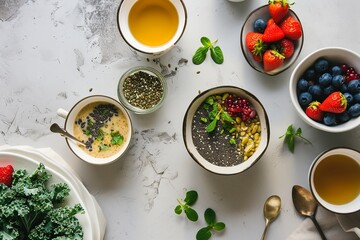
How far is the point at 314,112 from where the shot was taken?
75.7 inches

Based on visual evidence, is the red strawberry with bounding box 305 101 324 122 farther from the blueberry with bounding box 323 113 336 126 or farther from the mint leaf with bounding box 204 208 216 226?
the mint leaf with bounding box 204 208 216 226

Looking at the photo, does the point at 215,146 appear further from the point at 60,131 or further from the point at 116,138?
the point at 60,131

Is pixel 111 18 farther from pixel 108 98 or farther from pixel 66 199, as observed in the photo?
pixel 66 199

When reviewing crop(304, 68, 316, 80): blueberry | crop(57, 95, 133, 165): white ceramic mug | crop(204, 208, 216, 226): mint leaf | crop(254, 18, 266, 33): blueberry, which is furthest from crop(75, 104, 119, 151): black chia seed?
crop(304, 68, 316, 80): blueberry

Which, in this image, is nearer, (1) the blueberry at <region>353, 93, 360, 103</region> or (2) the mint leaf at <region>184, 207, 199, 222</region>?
(1) the blueberry at <region>353, 93, 360, 103</region>

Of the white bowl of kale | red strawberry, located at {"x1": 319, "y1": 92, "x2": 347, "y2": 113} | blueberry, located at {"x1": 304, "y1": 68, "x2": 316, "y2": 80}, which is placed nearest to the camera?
the white bowl of kale

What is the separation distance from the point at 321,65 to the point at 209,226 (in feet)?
2.22

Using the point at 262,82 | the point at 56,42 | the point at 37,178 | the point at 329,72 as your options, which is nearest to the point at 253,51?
the point at 262,82

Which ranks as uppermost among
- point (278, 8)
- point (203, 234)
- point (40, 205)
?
point (278, 8)

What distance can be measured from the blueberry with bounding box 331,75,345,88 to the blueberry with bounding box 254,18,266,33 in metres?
0.30

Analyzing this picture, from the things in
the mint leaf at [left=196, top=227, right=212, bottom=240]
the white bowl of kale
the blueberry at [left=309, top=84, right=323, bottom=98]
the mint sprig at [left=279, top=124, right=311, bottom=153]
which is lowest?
the mint leaf at [left=196, top=227, right=212, bottom=240]

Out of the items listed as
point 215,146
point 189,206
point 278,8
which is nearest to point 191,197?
point 189,206

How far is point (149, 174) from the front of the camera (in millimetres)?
2053

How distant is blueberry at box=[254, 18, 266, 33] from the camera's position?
200 cm
